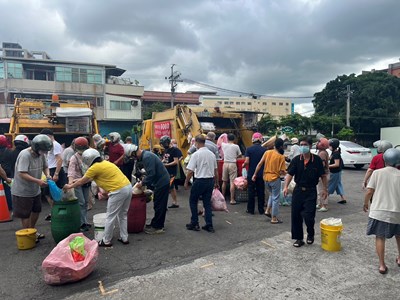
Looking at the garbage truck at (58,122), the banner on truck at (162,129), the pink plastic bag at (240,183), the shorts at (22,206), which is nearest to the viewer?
the shorts at (22,206)

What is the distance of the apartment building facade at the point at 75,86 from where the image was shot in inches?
1264

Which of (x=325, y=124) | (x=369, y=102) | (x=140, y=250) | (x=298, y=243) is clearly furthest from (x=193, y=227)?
(x=369, y=102)

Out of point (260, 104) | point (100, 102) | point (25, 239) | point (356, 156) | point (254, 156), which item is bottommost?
point (25, 239)

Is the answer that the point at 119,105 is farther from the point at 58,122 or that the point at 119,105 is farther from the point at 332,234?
the point at 332,234

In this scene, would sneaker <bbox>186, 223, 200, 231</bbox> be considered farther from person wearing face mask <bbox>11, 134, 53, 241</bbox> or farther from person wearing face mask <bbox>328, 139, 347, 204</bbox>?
person wearing face mask <bbox>328, 139, 347, 204</bbox>

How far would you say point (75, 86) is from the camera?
33.9 meters

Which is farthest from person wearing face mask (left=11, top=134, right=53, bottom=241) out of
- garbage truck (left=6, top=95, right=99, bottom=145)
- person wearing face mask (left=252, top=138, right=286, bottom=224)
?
garbage truck (left=6, top=95, right=99, bottom=145)

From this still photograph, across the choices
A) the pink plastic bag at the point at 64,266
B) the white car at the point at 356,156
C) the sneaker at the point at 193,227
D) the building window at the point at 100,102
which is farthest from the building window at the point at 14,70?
the pink plastic bag at the point at 64,266

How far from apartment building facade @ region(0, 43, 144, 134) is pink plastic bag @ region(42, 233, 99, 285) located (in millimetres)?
29511

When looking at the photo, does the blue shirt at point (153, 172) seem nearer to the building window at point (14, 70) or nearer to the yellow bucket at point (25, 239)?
the yellow bucket at point (25, 239)

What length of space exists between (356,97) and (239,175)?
30.0 meters

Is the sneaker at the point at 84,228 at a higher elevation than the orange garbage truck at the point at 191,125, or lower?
lower

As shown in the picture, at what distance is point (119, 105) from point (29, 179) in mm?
32147

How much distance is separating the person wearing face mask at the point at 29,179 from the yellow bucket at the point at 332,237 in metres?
4.22
